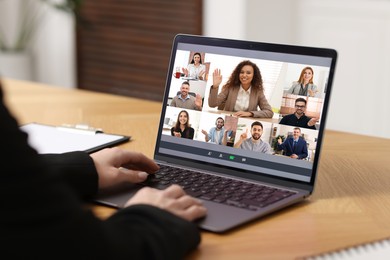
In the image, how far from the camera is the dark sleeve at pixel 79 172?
1229mm

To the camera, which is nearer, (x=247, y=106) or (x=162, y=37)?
(x=247, y=106)

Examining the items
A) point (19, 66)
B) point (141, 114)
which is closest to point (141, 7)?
point (19, 66)

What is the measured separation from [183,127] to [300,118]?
0.24 meters

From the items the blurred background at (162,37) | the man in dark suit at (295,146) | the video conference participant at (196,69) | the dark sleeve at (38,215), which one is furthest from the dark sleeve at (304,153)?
the blurred background at (162,37)

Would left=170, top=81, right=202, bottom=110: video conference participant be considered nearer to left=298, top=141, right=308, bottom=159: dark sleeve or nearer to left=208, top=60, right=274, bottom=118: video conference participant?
left=208, top=60, right=274, bottom=118: video conference participant

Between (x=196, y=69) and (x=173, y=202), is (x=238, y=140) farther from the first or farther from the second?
(x=173, y=202)

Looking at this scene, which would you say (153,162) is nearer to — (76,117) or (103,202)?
(103,202)

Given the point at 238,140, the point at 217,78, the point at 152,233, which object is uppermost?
the point at 217,78

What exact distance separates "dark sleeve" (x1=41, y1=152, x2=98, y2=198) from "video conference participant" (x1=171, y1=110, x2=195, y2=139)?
188 millimetres

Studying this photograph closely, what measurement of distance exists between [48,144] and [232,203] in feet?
1.84

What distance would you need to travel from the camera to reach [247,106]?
1312 millimetres

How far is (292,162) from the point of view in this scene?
4.10 feet

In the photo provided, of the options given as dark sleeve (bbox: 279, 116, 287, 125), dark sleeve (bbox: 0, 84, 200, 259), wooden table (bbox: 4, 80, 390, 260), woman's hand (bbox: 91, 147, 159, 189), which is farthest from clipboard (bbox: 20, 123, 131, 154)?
dark sleeve (bbox: 0, 84, 200, 259)

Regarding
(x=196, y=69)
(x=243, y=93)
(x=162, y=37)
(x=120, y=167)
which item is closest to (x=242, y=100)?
(x=243, y=93)
